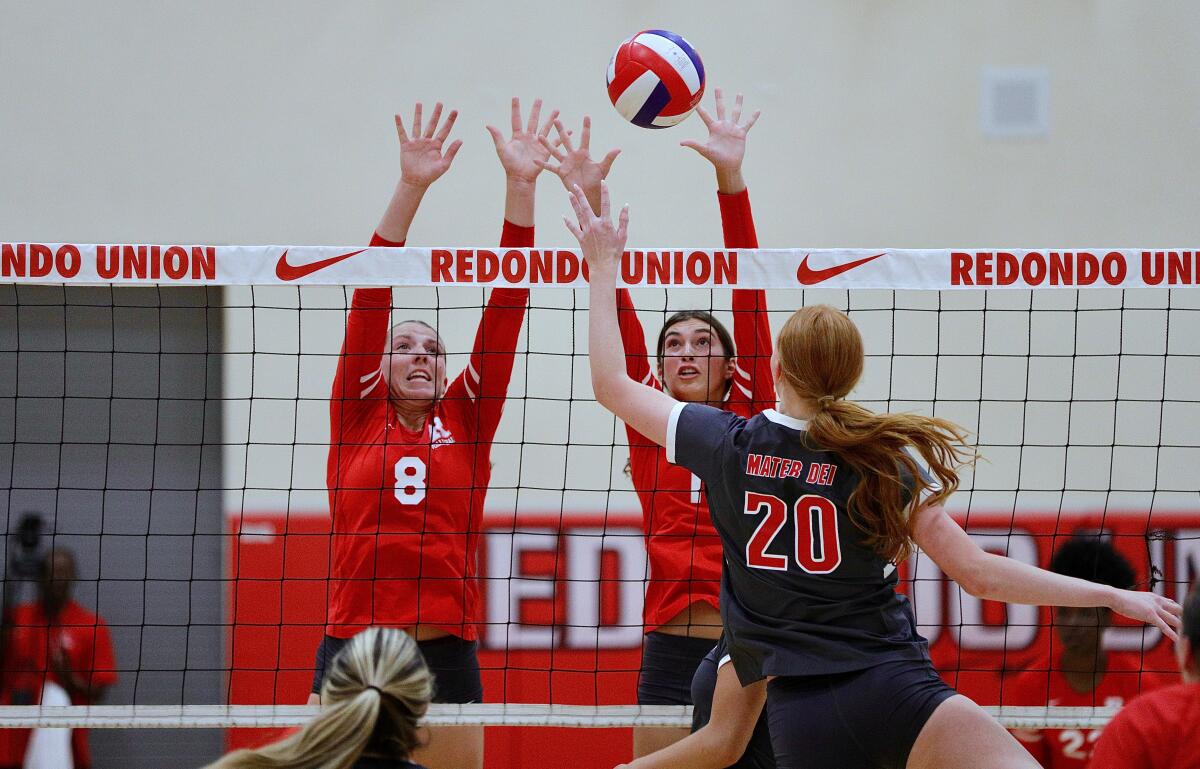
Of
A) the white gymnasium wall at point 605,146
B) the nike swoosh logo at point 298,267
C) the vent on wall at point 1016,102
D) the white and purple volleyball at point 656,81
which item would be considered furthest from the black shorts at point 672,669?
the vent on wall at point 1016,102

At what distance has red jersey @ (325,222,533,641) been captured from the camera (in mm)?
3658

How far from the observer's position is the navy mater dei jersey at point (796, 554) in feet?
8.25

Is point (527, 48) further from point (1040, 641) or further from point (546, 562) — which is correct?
point (1040, 641)

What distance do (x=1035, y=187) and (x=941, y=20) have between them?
0.99 metres

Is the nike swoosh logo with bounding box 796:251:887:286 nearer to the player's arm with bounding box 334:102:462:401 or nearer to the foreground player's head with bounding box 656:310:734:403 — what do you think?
the foreground player's head with bounding box 656:310:734:403

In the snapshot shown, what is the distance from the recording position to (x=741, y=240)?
3.72m

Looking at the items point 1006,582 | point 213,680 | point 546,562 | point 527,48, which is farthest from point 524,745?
point 1006,582

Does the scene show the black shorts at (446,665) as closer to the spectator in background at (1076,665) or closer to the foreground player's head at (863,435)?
the foreground player's head at (863,435)

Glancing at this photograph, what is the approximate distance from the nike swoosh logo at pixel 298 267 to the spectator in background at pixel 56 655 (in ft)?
8.93

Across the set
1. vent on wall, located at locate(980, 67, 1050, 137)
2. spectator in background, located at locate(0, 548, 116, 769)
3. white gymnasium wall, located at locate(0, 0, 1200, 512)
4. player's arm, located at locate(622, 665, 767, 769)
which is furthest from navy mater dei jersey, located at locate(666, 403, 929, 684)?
vent on wall, located at locate(980, 67, 1050, 137)

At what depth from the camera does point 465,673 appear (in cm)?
373

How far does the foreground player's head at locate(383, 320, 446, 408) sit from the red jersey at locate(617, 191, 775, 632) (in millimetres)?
646

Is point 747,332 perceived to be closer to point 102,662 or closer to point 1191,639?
point 1191,639

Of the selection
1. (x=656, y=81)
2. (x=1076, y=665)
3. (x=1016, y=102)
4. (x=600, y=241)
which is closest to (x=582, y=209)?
(x=600, y=241)
